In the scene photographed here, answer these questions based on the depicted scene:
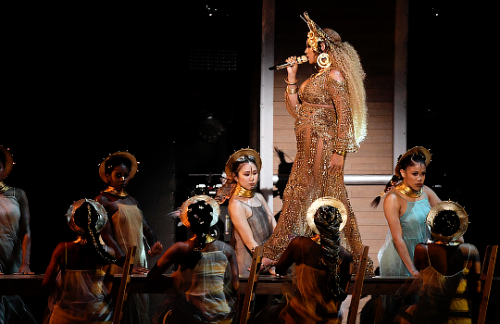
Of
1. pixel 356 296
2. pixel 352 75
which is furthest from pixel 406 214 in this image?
pixel 356 296

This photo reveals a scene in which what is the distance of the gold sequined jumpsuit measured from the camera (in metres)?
5.95

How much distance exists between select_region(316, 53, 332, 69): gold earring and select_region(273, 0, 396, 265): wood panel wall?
1.19 meters

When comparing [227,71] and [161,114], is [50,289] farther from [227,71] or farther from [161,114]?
[227,71]

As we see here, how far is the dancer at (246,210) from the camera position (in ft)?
19.7

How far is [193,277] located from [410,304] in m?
1.46

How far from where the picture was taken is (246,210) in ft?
19.9

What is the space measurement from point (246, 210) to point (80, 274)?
191 centimetres

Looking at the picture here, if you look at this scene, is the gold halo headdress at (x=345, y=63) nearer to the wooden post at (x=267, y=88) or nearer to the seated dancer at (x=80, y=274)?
the wooden post at (x=267, y=88)

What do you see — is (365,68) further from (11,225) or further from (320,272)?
(11,225)

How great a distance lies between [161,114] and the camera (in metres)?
7.23

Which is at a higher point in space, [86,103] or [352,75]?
[352,75]

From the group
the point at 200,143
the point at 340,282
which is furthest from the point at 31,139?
the point at 340,282

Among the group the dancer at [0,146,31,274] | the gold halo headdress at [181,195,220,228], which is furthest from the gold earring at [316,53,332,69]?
the dancer at [0,146,31,274]

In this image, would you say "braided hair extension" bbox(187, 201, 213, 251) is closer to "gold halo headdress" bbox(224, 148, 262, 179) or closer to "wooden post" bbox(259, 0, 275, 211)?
"gold halo headdress" bbox(224, 148, 262, 179)
